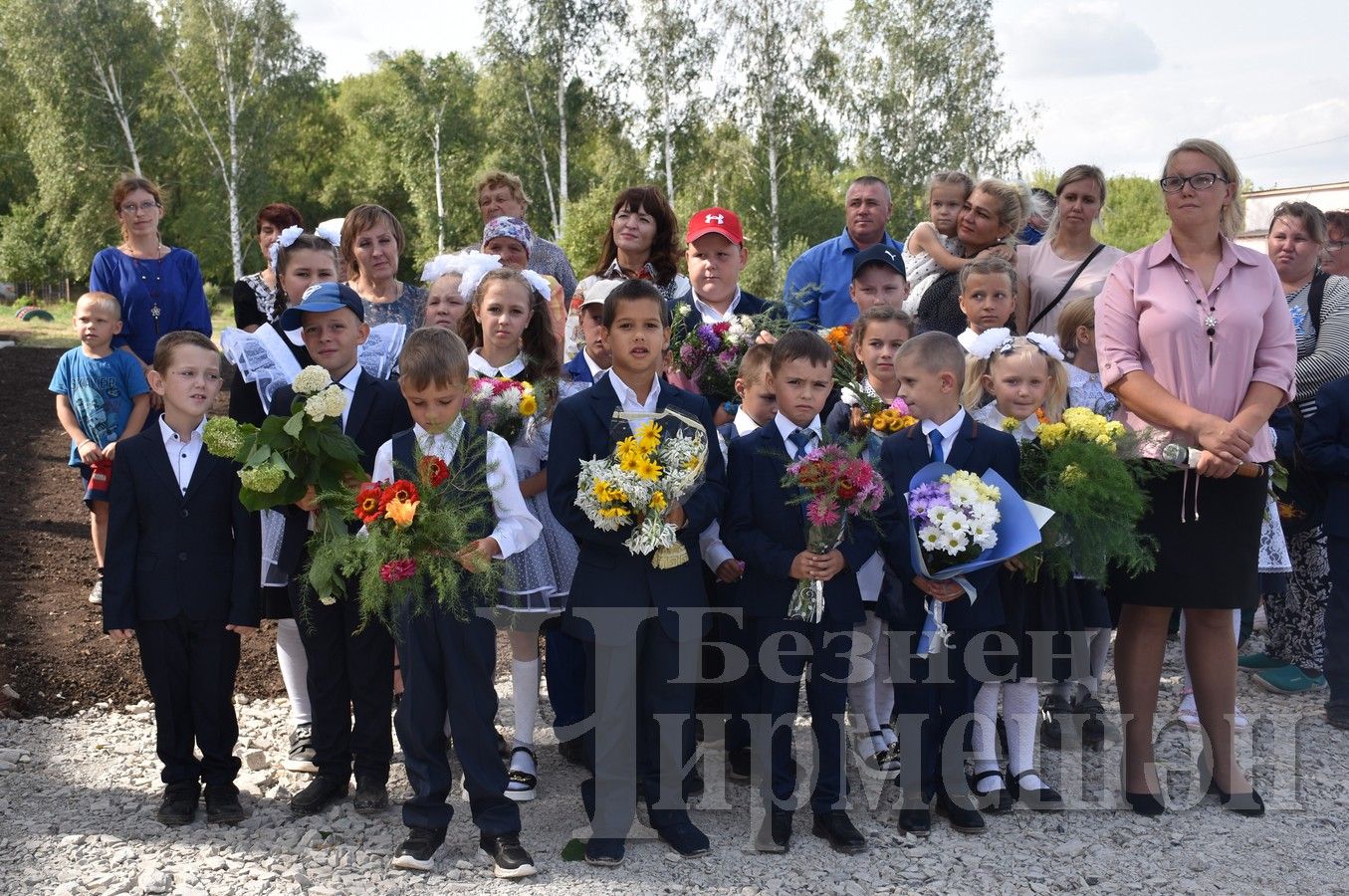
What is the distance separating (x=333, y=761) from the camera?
15.2 ft

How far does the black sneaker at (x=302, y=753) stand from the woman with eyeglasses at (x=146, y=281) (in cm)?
291

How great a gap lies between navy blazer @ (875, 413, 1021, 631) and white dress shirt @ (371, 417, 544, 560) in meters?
1.41

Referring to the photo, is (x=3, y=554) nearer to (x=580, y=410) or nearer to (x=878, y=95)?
(x=580, y=410)

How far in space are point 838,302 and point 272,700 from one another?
12.3 ft

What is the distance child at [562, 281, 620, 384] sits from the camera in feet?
17.5

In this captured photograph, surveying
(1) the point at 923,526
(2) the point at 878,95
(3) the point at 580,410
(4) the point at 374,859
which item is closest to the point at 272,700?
(4) the point at 374,859

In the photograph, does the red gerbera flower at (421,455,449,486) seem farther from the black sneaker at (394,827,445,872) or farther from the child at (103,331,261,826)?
the black sneaker at (394,827,445,872)

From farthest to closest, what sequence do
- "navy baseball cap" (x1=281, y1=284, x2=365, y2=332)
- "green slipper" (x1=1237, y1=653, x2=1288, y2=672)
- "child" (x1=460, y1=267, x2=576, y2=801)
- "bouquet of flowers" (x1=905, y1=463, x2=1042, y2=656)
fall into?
"green slipper" (x1=1237, y1=653, x2=1288, y2=672) → "child" (x1=460, y1=267, x2=576, y2=801) → "navy baseball cap" (x1=281, y1=284, x2=365, y2=332) → "bouquet of flowers" (x1=905, y1=463, x2=1042, y2=656)

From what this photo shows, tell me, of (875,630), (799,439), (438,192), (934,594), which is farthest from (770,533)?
(438,192)

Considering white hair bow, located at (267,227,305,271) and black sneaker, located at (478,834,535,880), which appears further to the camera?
white hair bow, located at (267,227,305,271)

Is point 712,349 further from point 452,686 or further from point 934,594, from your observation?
point 452,686

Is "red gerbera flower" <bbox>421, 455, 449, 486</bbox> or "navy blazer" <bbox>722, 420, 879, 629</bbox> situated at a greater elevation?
"red gerbera flower" <bbox>421, 455, 449, 486</bbox>

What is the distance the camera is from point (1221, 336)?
455cm

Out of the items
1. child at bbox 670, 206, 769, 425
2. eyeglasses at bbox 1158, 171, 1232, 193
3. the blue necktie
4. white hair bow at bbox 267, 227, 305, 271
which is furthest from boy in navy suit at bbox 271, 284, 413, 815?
eyeglasses at bbox 1158, 171, 1232, 193
